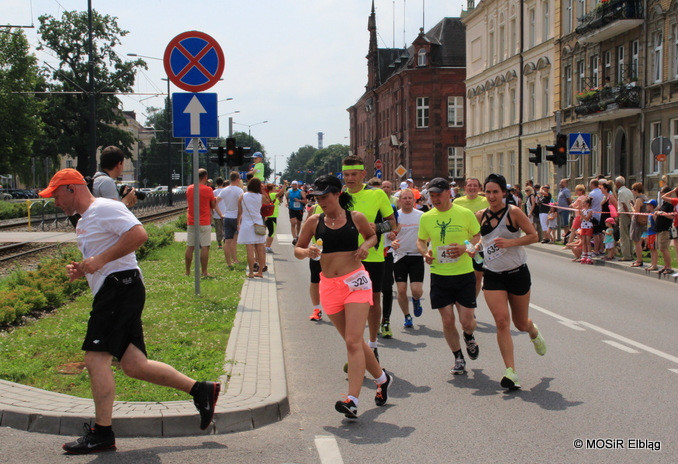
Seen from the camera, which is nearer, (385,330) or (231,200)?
(385,330)

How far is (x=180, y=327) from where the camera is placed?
9281 millimetres

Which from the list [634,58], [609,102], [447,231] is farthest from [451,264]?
[634,58]

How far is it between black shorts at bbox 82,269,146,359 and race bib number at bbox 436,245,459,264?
3.25 meters

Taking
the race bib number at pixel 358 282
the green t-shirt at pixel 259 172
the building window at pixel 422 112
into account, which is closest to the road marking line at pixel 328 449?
the race bib number at pixel 358 282

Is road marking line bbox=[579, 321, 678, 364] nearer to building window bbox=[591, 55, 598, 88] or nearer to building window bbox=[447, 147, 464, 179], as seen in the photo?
building window bbox=[591, 55, 598, 88]

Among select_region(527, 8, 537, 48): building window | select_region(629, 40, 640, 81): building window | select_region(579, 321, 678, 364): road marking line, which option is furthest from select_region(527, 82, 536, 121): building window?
select_region(579, 321, 678, 364): road marking line

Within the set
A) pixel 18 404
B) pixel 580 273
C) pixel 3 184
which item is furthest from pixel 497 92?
pixel 3 184

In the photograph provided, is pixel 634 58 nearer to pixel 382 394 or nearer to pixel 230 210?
pixel 230 210

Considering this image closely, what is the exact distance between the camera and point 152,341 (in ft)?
27.5

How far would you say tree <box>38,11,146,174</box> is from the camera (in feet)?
219

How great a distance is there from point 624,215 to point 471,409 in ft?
45.4

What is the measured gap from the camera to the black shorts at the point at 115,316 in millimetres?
5250

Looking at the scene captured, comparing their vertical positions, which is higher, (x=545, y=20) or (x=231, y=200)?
(x=545, y=20)

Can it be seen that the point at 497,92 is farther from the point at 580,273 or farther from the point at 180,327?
the point at 180,327
